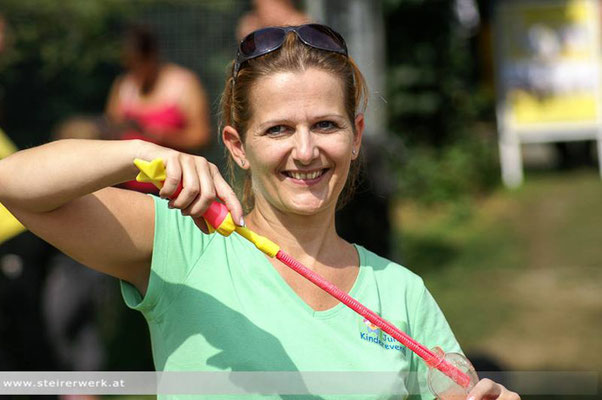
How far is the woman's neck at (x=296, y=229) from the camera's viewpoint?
6.91ft

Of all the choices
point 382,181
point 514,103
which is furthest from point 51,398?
point 514,103

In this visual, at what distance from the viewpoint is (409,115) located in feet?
38.5

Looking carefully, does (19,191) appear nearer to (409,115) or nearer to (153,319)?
(153,319)

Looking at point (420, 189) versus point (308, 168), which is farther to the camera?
point (420, 189)

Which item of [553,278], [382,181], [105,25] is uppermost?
[105,25]

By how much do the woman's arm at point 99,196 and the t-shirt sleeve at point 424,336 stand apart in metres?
0.54

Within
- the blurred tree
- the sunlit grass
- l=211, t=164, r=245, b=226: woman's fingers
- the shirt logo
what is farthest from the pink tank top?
l=211, t=164, r=245, b=226: woman's fingers

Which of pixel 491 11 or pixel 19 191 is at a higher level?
pixel 491 11

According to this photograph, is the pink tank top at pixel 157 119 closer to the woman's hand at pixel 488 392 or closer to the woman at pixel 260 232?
the woman at pixel 260 232

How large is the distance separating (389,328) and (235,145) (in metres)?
0.57

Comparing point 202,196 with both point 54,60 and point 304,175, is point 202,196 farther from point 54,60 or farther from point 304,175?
point 54,60

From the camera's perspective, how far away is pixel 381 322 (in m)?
1.87

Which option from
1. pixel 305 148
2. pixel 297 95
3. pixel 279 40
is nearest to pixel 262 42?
pixel 279 40

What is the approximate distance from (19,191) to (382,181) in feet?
12.1
